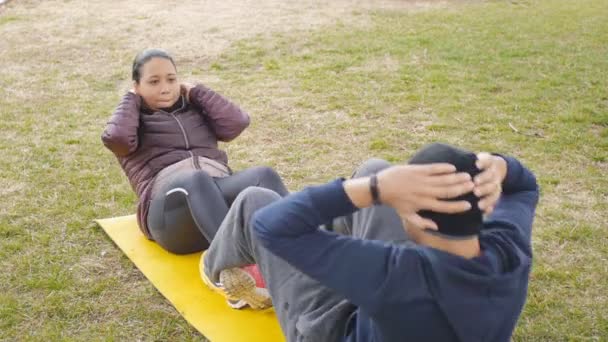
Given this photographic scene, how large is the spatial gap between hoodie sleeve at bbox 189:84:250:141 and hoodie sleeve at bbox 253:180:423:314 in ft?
8.08

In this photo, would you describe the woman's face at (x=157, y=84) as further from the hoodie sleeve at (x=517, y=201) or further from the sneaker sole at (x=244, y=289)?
the hoodie sleeve at (x=517, y=201)

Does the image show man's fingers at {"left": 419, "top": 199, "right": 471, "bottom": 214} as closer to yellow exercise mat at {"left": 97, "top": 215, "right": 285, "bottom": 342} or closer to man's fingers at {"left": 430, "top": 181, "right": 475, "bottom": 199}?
man's fingers at {"left": 430, "top": 181, "right": 475, "bottom": 199}

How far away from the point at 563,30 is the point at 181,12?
19.6 ft

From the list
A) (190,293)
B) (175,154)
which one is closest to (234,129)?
(175,154)

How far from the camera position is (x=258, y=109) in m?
7.12

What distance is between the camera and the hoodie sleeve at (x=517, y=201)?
8.22 feet

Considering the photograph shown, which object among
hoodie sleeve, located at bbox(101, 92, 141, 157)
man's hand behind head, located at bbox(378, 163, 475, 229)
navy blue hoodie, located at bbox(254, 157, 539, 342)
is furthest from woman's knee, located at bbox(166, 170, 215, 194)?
man's hand behind head, located at bbox(378, 163, 475, 229)

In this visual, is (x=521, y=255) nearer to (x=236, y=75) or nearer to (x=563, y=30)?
(x=236, y=75)

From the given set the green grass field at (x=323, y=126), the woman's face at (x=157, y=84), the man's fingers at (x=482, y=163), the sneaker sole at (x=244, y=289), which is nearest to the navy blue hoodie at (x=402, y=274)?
the man's fingers at (x=482, y=163)

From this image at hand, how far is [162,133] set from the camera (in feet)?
14.7

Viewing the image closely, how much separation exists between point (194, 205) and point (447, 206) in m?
2.15

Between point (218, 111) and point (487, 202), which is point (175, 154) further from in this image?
point (487, 202)

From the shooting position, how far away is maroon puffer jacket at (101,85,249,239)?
4.30m

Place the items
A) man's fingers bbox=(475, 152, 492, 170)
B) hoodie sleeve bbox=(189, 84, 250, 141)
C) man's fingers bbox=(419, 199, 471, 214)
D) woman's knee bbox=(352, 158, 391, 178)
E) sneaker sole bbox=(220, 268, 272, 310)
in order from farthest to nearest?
hoodie sleeve bbox=(189, 84, 250, 141) → sneaker sole bbox=(220, 268, 272, 310) → woman's knee bbox=(352, 158, 391, 178) → man's fingers bbox=(475, 152, 492, 170) → man's fingers bbox=(419, 199, 471, 214)
